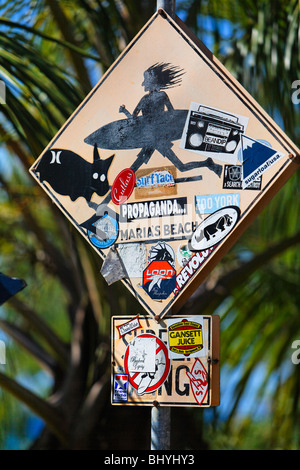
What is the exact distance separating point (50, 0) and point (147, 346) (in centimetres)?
254

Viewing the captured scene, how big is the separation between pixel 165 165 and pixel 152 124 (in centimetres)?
16

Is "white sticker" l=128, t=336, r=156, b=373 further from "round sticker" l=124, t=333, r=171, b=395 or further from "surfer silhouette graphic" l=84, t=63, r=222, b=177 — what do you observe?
"surfer silhouette graphic" l=84, t=63, r=222, b=177

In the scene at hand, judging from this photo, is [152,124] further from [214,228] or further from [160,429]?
[160,429]

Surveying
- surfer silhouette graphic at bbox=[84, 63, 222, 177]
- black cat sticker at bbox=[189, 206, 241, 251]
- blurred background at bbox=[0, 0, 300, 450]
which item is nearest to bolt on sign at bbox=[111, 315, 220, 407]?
black cat sticker at bbox=[189, 206, 241, 251]

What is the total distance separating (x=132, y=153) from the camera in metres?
1.83

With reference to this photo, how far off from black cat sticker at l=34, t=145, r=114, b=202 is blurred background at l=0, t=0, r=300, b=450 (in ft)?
2.53

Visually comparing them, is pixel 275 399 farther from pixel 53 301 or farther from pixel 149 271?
pixel 53 301

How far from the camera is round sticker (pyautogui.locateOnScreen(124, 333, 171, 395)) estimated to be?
1682 millimetres

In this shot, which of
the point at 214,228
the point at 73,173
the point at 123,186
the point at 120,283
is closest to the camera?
the point at 214,228

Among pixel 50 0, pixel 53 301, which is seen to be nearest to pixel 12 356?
pixel 53 301

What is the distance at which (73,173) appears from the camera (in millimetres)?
1924

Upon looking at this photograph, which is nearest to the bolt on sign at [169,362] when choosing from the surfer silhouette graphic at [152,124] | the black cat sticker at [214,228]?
the black cat sticker at [214,228]

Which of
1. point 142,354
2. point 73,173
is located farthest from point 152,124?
point 142,354

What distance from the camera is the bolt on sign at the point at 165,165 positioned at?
5.40 feet
